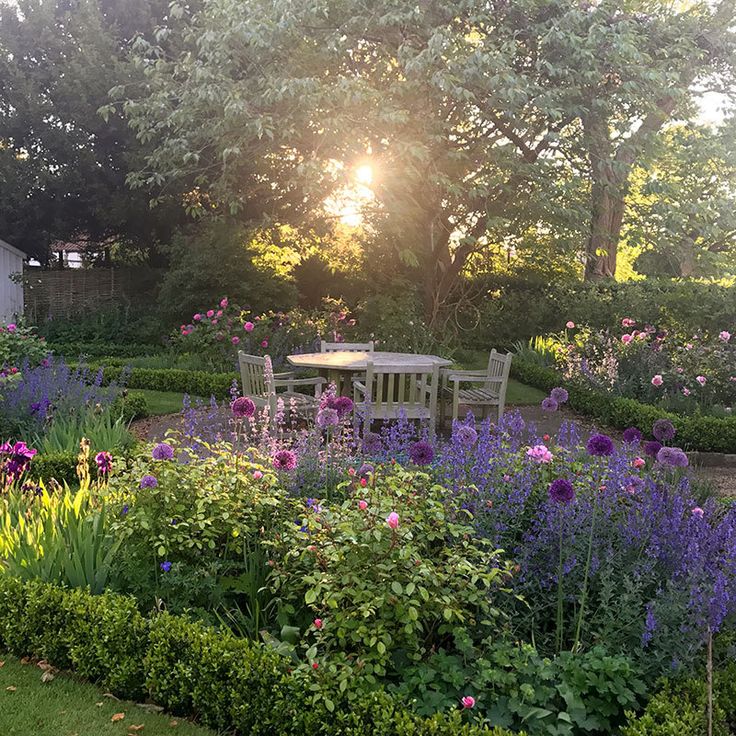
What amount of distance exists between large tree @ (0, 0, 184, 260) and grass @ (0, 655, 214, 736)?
14964 millimetres

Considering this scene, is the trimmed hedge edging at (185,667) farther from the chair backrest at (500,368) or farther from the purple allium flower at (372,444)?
the chair backrest at (500,368)

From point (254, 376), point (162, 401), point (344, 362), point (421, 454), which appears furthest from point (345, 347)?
point (421, 454)

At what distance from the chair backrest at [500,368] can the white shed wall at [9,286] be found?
44.7ft

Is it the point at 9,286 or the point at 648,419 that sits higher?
the point at 9,286

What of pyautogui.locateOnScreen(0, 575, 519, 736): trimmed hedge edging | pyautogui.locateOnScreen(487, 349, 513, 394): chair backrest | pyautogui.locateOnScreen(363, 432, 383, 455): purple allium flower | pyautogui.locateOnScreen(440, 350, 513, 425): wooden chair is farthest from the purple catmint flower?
pyautogui.locateOnScreen(487, 349, 513, 394): chair backrest

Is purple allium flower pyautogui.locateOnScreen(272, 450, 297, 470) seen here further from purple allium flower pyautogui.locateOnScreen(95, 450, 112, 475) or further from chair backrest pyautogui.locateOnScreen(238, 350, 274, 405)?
chair backrest pyautogui.locateOnScreen(238, 350, 274, 405)

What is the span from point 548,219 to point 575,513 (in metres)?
11.8

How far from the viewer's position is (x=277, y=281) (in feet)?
51.8

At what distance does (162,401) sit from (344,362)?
3503 millimetres

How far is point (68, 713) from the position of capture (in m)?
2.96

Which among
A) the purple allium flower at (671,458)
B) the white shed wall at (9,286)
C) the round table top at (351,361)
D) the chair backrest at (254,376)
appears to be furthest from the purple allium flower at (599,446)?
the white shed wall at (9,286)

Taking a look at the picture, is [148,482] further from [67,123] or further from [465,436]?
[67,123]

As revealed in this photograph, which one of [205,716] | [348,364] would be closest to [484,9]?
[348,364]

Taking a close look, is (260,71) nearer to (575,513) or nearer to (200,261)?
(200,261)
